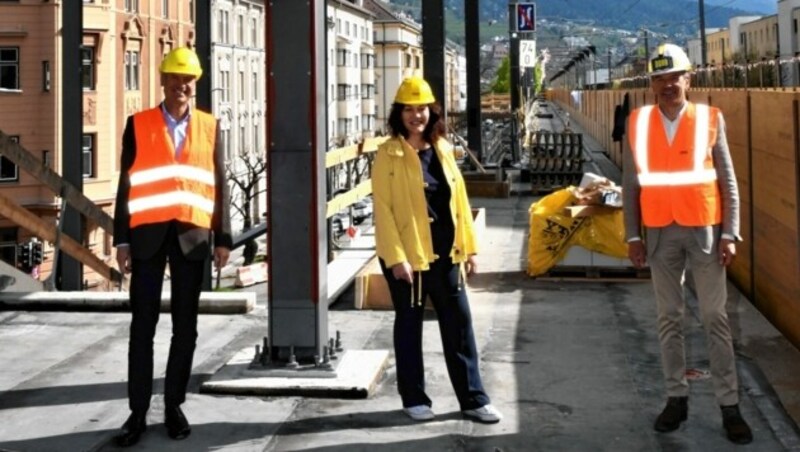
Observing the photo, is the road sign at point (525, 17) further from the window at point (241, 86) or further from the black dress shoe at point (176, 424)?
the black dress shoe at point (176, 424)

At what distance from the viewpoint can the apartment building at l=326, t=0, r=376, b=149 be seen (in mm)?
79569

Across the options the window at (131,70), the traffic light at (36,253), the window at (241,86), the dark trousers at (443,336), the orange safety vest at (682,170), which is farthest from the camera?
the window at (241,86)

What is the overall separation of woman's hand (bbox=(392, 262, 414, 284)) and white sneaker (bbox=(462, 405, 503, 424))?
772 mm

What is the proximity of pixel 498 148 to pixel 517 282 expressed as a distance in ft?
73.4

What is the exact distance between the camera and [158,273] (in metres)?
5.52

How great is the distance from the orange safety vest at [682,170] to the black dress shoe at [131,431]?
2.73 meters

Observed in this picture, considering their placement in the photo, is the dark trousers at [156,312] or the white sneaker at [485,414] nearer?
the dark trousers at [156,312]

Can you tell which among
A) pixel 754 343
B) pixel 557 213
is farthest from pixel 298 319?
pixel 557 213

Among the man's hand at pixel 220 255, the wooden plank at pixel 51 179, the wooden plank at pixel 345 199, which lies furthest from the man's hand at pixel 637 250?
the wooden plank at pixel 51 179

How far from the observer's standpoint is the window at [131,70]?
153ft

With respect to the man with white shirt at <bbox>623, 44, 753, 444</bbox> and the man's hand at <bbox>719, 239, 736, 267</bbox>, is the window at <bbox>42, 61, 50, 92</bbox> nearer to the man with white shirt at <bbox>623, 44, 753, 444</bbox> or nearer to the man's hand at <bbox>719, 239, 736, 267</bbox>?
the man with white shirt at <bbox>623, 44, 753, 444</bbox>

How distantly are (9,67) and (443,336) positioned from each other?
3921 centimetres

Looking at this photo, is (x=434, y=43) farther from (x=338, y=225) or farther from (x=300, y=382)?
(x=338, y=225)

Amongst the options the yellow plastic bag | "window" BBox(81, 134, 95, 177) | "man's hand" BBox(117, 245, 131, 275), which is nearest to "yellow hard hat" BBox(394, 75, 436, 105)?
"man's hand" BBox(117, 245, 131, 275)
